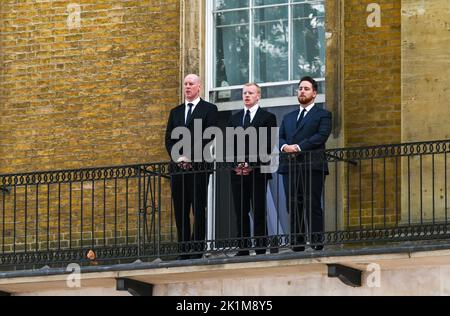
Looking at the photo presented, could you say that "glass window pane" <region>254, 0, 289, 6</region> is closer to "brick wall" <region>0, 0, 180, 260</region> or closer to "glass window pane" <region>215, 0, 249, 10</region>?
"glass window pane" <region>215, 0, 249, 10</region>

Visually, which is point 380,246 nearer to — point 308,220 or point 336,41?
point 308,220

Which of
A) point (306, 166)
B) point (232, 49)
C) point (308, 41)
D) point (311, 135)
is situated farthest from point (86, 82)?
point (306, 166)

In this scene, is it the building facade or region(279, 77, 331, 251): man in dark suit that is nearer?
region(279, 77, 331, 251): man in dark suit

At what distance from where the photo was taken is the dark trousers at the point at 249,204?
20.5 m

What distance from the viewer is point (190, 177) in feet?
68.7

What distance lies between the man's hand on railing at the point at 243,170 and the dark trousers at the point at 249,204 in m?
0.04

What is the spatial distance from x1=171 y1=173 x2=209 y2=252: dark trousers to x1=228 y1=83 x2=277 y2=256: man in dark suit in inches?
14.0

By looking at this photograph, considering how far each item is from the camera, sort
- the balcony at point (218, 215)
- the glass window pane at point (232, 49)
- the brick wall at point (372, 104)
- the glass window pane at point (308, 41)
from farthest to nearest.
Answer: the glass window pane at point (232, 49) → the glass window pane at point (308, 41) → the brick wall at point (372, 104) → the balcony at point (218, 215)

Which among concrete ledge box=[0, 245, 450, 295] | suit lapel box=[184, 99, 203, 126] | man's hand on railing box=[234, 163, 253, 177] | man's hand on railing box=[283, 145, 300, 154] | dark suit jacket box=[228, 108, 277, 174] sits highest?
suit lapel box=[184, 99, 203, 126]

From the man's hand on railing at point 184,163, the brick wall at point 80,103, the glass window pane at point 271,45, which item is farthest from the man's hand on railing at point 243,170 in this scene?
the glass window pane at point 271,45

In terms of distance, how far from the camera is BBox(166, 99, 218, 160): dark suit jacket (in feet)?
68.9

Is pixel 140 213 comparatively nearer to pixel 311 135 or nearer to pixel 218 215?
pixel 218 215

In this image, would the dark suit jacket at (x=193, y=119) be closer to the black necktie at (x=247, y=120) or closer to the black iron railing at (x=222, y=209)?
the black iron railing at (x=222, y=209)

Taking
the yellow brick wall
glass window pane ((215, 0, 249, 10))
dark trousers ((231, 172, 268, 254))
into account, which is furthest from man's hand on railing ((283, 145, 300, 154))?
glass window pane ((215, 0, 249, 10))
